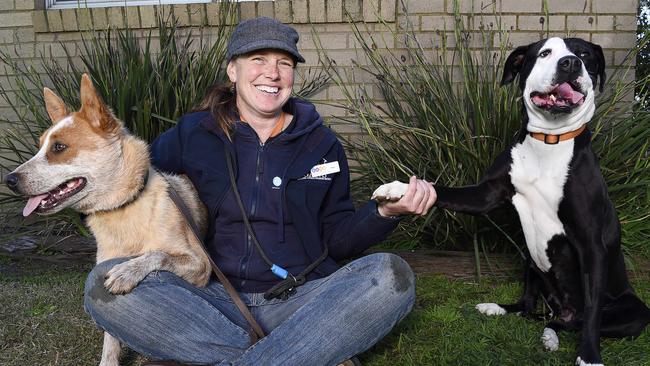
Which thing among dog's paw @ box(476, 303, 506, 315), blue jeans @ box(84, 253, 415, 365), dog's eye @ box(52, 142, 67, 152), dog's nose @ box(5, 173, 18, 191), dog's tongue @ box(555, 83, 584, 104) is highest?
dog's tongue @ box(555, 83, 584, 104)

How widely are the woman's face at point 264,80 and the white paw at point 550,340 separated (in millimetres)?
1659

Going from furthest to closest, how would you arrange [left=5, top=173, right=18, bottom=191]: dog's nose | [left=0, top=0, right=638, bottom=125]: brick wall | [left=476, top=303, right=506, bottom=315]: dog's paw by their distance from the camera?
[left=0, top=0, right=638, bottom=125]: brick wall < [left=476, top=303, right=506, bottom=315]: dog's paw < [left=5, top=173, right=18, bottom=191]: dog's nose

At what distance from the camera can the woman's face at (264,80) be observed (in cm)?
259

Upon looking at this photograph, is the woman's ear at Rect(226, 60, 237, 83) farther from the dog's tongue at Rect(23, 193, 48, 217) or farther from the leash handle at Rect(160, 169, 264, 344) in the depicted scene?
the dog's tongue at Rect(23, 193, 48, 217)

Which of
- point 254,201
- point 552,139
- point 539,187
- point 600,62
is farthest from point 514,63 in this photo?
point 254,201

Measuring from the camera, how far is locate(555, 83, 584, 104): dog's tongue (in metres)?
2.65

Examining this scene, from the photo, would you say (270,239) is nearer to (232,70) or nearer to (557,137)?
(232,70)

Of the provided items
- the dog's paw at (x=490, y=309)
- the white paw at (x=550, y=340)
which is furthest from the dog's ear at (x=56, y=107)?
the white paw at (x=550, y=340)

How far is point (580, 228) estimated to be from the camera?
8.77 feet

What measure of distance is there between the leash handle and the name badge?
1.81 feet

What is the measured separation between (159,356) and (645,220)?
10.7ft

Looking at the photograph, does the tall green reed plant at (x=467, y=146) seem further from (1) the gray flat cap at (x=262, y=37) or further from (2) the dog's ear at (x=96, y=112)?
(2) the dog's ear at (x=96, y=112)

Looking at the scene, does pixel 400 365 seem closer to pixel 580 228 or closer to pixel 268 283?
pixel 268 283

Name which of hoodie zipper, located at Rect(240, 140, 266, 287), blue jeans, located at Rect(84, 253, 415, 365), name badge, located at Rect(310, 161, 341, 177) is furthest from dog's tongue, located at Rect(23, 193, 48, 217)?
name badge, located at Rect(310, 161, 341, 177)
